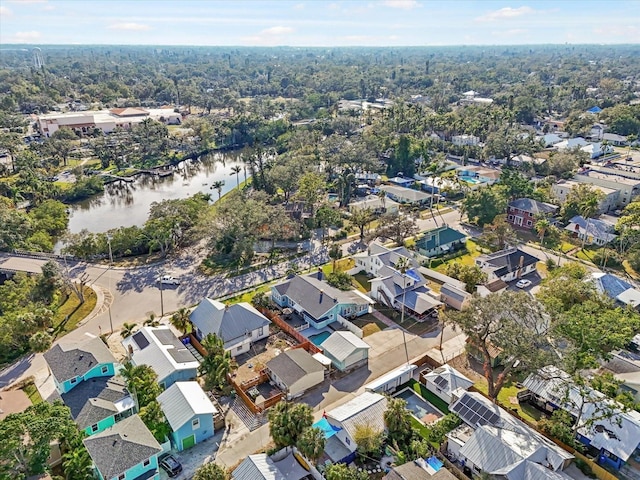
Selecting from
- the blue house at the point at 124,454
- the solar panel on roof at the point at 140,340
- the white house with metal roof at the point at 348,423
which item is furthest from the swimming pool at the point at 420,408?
the solar panel on roof at the point at 140,340

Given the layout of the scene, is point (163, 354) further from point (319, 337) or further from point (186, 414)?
point (319, 337)

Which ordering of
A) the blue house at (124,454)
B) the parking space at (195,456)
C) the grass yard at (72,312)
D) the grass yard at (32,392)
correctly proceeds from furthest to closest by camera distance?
1. the grass yard at (72,312)
2. the grass yard at (32,392)
3. the parking space at (195,456)
4. the blue house at (124,454)

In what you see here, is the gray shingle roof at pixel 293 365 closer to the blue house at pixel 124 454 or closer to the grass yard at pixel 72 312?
the blue house at pixel 124 454

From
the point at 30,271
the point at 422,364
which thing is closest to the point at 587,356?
the point at 422,364

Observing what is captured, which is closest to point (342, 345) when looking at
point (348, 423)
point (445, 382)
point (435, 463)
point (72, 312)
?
point (445, 382)

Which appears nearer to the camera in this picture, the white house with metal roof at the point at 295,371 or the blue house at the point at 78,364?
the blue house at the point at 78,364

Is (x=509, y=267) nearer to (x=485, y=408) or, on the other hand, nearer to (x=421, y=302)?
(x=421, y=302)
